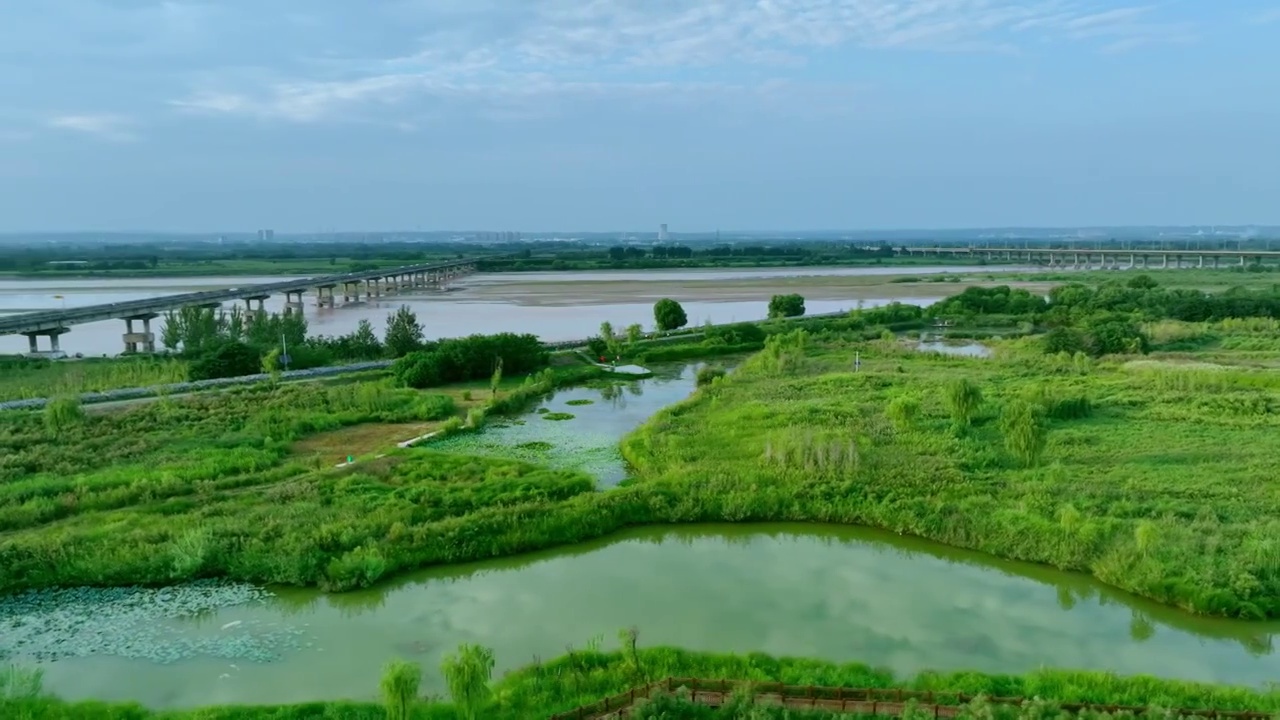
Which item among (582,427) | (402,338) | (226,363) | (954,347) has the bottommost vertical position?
(582,427)

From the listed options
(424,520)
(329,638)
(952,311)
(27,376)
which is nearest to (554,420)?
(424,520)

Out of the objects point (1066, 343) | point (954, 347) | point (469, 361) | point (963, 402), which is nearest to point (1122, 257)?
point (954, 347)

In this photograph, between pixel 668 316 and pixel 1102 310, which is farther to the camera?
pixel 1102 310

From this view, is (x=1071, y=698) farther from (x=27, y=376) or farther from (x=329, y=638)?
(x=27, y=376)

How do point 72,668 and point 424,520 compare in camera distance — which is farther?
point 424,520

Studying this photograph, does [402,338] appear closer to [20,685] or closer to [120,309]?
[120,309]

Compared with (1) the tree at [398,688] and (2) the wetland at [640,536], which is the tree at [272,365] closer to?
(2) the wetland at [640,536]

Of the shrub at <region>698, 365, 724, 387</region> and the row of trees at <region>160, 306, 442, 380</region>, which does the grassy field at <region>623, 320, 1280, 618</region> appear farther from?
the row of trees at <region>160, 306, 442, 380</region>
